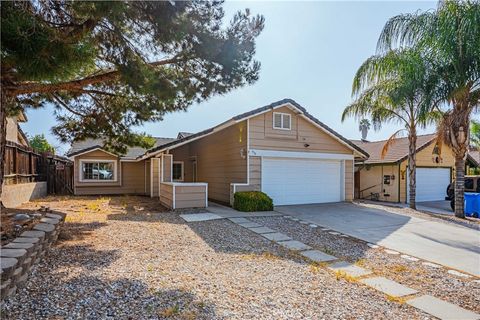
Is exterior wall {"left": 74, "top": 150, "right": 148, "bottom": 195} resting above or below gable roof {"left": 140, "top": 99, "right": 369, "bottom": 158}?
below

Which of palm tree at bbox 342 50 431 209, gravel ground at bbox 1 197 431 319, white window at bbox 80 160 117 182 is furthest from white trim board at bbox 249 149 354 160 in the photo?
white window at bbox 80 160 117 182

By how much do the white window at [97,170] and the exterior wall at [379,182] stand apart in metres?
15.7

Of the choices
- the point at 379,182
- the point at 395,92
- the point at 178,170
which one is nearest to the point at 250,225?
the point at 395,92

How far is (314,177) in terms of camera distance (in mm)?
13773

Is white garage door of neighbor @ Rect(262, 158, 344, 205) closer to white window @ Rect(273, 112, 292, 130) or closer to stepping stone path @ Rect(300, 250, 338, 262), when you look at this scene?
white window @ Rect(273, 112, 292, 130)

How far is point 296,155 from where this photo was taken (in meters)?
13.2

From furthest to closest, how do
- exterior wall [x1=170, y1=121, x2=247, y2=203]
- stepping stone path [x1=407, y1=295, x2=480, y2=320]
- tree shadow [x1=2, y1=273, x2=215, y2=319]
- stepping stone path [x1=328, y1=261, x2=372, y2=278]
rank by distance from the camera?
exterior wall [x1=170, y1=121, x2=247, y2=203], stepping stone path [x1=328, y1=261, x2=372, y2=278], stepping stone path [x1=407, y1=295, x2=480, y2=320], tree shadow [x1=2, y1=273, x2=215, y2=319]

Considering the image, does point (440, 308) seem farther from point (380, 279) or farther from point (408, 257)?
point (408, 257)

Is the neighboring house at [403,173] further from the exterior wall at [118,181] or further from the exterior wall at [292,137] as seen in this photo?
the exterior wall at [118,181]

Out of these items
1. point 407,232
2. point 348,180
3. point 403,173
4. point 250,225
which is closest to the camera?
point 407,232

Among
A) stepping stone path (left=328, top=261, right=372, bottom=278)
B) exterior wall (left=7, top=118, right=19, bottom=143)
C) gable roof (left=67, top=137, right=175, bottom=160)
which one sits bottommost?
stepping stone path (left=328, top=261, right=372, bottom=278)

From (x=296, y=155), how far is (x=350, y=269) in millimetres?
8068

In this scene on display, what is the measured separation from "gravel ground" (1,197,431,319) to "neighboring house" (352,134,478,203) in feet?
43.0

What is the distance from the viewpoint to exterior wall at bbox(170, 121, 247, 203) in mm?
12688
